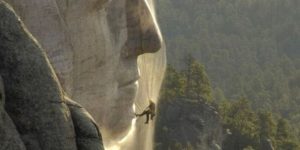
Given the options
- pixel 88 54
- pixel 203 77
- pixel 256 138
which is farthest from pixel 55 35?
pixel 203 77

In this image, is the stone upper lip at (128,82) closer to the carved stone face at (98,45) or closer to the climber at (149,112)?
the carved stone face at (98,45)

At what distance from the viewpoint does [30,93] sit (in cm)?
275

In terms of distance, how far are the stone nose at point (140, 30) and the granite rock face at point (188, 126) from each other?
3052 cm

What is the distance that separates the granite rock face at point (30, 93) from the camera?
8.96 ft

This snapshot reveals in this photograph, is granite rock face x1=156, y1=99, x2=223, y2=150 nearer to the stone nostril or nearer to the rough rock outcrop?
the stone nostril

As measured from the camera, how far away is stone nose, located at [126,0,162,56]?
17.9 ft

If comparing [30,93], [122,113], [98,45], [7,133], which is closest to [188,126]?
[122,113]

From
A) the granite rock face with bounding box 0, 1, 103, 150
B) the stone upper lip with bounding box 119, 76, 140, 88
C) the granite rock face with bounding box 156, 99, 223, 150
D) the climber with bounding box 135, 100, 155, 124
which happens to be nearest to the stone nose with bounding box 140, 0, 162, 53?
the stone upper lip with bounding box 119, 76, 140, 88

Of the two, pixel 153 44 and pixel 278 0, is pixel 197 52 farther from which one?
pixel 153 44

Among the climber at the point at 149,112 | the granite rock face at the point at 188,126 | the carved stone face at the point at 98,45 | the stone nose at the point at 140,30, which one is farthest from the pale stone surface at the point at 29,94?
the granite rock face at the point at 188,126

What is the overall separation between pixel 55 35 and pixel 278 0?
99.1 metres

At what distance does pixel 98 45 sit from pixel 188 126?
106 ft

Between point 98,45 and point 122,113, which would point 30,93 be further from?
point 122,113

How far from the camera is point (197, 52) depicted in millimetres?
→ 82750
